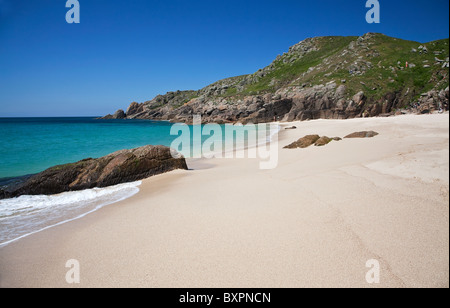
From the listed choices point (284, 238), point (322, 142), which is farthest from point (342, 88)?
point (284, 238)

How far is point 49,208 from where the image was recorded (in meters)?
6.22

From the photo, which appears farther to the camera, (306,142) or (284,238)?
(306,142)

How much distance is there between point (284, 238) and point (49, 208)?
252 inches

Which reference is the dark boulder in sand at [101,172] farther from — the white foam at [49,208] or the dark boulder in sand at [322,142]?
the dark boulder in sand at [322,142]

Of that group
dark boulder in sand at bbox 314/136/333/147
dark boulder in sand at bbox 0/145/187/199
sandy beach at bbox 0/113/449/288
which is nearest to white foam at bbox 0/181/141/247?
dark boulder in sand at bbox 0/145/187/199

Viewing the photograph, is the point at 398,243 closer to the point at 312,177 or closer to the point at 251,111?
the point at 312,177

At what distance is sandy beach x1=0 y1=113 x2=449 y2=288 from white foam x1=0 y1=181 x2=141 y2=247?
635mm

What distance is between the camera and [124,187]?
25.6 feet

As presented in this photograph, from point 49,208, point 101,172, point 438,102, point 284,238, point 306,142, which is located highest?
point 438,102

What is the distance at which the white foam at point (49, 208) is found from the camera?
4880 millimetres

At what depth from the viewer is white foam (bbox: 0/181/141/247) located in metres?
4.88

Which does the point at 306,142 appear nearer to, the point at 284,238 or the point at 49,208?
the point at 284,238
